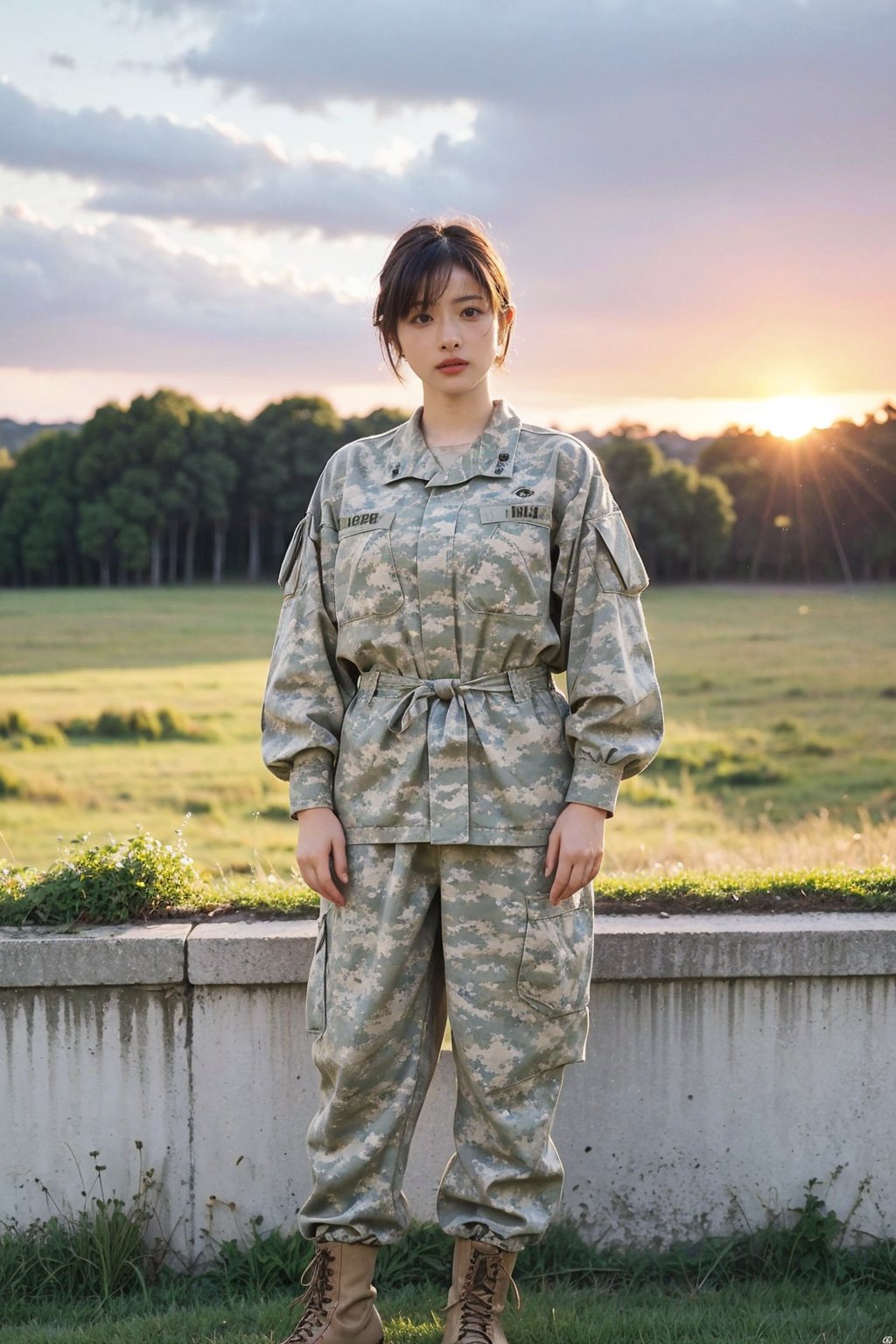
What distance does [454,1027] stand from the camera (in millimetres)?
2895

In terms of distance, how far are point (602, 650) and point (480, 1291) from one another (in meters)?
1.45

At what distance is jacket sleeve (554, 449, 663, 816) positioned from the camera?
2.83 meters

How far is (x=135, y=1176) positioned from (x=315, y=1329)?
0.79m

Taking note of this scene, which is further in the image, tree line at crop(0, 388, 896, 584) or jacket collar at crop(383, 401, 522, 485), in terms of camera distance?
tree line at crop(0, 388, 896, 584)

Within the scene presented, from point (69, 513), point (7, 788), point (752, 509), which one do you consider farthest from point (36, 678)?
point (69, 513)

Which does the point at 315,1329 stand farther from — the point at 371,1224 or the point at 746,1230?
the point at 746,1230

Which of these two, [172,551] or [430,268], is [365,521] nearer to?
[430,268]

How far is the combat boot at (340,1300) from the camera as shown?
2.92 metres

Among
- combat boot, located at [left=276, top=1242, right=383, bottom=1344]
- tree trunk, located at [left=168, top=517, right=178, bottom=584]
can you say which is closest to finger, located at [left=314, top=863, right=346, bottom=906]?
combat boot, located at [left=276, top=1242, right=383, bottom=1344]

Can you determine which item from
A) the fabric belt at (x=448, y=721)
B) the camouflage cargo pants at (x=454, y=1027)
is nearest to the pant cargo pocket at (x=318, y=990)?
the camouflage cargo pants at (x=454, y=1027)

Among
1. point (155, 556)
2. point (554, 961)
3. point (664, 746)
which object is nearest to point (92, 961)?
point (554, 961)

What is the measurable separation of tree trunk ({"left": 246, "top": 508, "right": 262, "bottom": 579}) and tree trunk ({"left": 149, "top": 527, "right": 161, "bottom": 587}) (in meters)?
3.93

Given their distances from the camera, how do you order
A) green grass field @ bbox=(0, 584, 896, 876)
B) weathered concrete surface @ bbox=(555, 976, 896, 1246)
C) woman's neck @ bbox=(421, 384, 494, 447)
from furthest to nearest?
green grass field @ bbox=(0, 584, 896, 876)
weathered concrete surface @ bbox=(555, 976, 896, 1246)
woman's neck @ bbox=(421, 384, 494, 447)

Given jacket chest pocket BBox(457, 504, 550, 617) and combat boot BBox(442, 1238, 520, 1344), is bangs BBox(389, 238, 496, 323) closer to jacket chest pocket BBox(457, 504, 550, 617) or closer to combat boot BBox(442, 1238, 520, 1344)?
jacket chest pocket BBox(457, 504, 550, 617)
